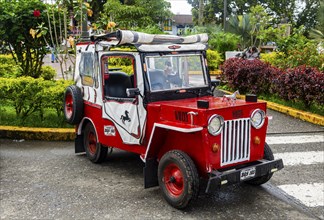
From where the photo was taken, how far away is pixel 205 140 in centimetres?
454

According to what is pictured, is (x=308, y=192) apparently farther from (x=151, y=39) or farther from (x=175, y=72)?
(x=151, y=39)

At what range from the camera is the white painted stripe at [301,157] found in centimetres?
670

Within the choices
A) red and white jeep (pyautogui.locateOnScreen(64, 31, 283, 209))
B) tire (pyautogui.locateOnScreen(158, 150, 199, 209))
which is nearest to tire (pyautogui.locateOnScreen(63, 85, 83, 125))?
red and white jeep (pyautogui.locateOnScreen(64, 31, 283, 209))

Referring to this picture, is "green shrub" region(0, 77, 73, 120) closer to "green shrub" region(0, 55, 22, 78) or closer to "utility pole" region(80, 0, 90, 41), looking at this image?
"utility pole" region(80, 0, 90, 41)

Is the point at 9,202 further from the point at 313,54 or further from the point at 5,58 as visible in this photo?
the point at 313,54

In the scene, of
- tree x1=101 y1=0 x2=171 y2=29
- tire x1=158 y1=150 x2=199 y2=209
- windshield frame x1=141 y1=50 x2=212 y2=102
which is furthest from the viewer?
tree x1=101 y1=0 x2=171 y2=29

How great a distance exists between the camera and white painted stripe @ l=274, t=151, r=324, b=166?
670 centimetres

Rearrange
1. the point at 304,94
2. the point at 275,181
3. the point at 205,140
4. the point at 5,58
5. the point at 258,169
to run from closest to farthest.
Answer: the point at 205,140 < the point at 258,169 < the point at 275,181 < the point at 304,94 < the point at 5,58

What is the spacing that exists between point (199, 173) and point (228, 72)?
27.4 feet

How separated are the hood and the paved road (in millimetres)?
1060

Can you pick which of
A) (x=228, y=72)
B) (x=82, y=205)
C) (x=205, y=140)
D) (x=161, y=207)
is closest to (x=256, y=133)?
(x=205, y=140)

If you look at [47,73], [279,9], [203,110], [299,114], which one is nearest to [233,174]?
[203,110]

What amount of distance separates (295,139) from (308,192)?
2774 millimetres

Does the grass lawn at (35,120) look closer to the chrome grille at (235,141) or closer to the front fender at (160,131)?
the front fender at (160,131)
